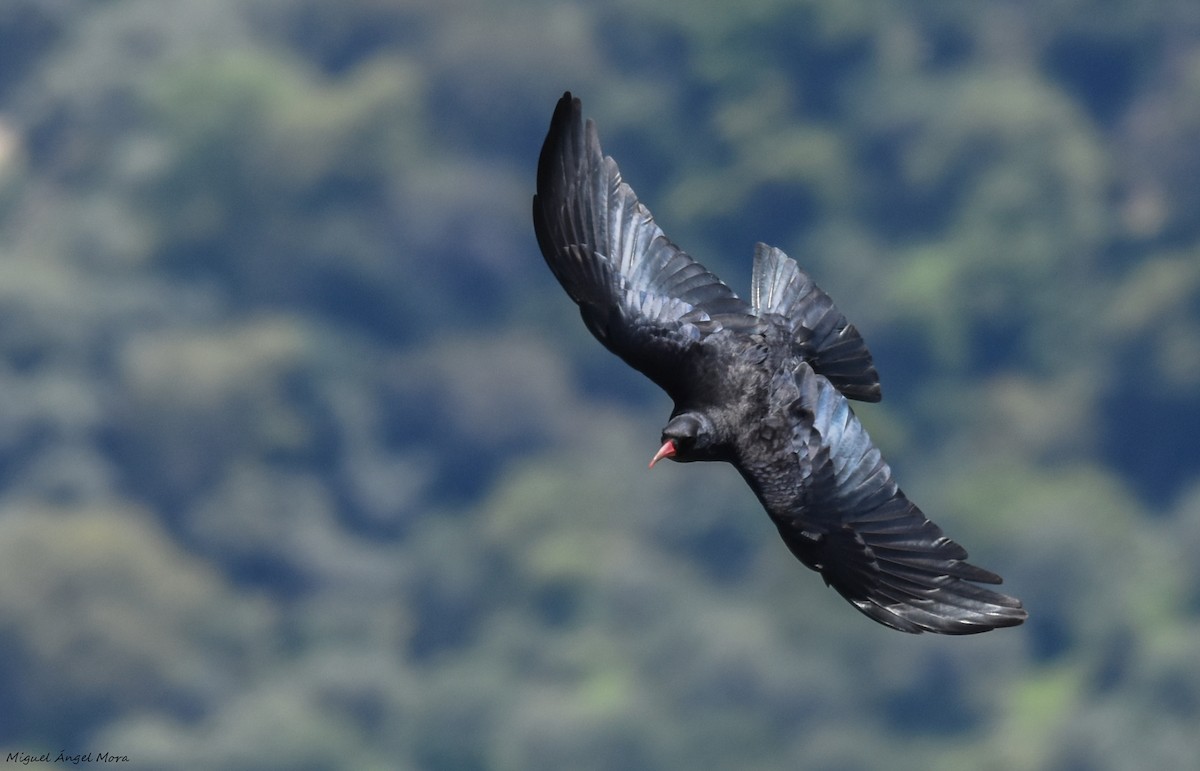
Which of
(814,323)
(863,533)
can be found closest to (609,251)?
(814,323)

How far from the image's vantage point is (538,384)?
405 feet

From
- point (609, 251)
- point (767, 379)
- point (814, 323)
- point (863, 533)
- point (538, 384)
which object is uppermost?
point (538, 384)

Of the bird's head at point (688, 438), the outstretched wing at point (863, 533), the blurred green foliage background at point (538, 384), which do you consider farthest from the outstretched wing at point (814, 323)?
the blurred green foliage background at point (538, 384)

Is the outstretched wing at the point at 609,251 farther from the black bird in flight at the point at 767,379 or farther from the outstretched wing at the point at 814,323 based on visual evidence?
the outstretched wing at the point at 814,323

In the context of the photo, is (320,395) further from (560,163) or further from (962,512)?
(560,163)

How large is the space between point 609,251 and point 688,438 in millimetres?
1592

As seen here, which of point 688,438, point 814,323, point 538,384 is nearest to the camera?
point 688,438

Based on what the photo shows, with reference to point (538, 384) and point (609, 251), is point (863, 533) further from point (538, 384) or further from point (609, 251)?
point (538, 384)

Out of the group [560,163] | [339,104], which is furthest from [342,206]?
[560,163]

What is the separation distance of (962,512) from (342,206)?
39207mm

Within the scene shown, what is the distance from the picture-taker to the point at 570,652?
107062 millimetres

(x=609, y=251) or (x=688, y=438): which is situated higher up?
(x=609, y=251)

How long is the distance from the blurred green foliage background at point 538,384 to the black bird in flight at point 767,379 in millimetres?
79688

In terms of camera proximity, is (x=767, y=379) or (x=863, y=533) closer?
(x=863, y=533)
